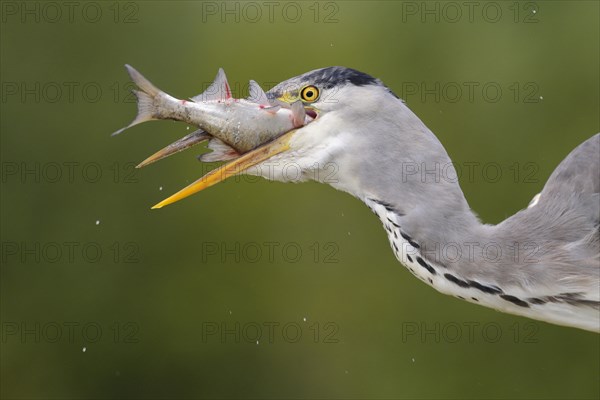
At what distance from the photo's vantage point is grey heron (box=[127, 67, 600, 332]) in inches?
75.5

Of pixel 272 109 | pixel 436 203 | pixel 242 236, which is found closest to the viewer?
pixel 436 203

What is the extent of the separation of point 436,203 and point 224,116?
0.46 meters

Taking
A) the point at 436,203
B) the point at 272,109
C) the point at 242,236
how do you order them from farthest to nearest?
the point at 242,236, the point at 272,109, the point at 436,203

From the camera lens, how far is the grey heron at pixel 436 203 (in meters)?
1.92

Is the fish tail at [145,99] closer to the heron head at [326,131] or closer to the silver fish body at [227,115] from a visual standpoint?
the silver fish body at [227,115]

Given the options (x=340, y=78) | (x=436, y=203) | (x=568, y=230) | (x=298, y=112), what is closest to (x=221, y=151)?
(x=298, y=112)

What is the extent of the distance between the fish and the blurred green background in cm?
237

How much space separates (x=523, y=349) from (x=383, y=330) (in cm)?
63

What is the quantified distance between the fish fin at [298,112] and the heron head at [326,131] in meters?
0.02

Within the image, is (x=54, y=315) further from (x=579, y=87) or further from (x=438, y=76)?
(x=579, y=87)

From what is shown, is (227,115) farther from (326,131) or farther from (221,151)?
(326,131)

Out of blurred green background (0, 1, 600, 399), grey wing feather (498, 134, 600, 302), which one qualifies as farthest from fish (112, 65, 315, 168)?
blurred green background (0, 1, 600, 399)

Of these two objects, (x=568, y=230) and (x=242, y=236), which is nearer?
(x=568, y=230)

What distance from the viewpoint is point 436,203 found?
195 cm
